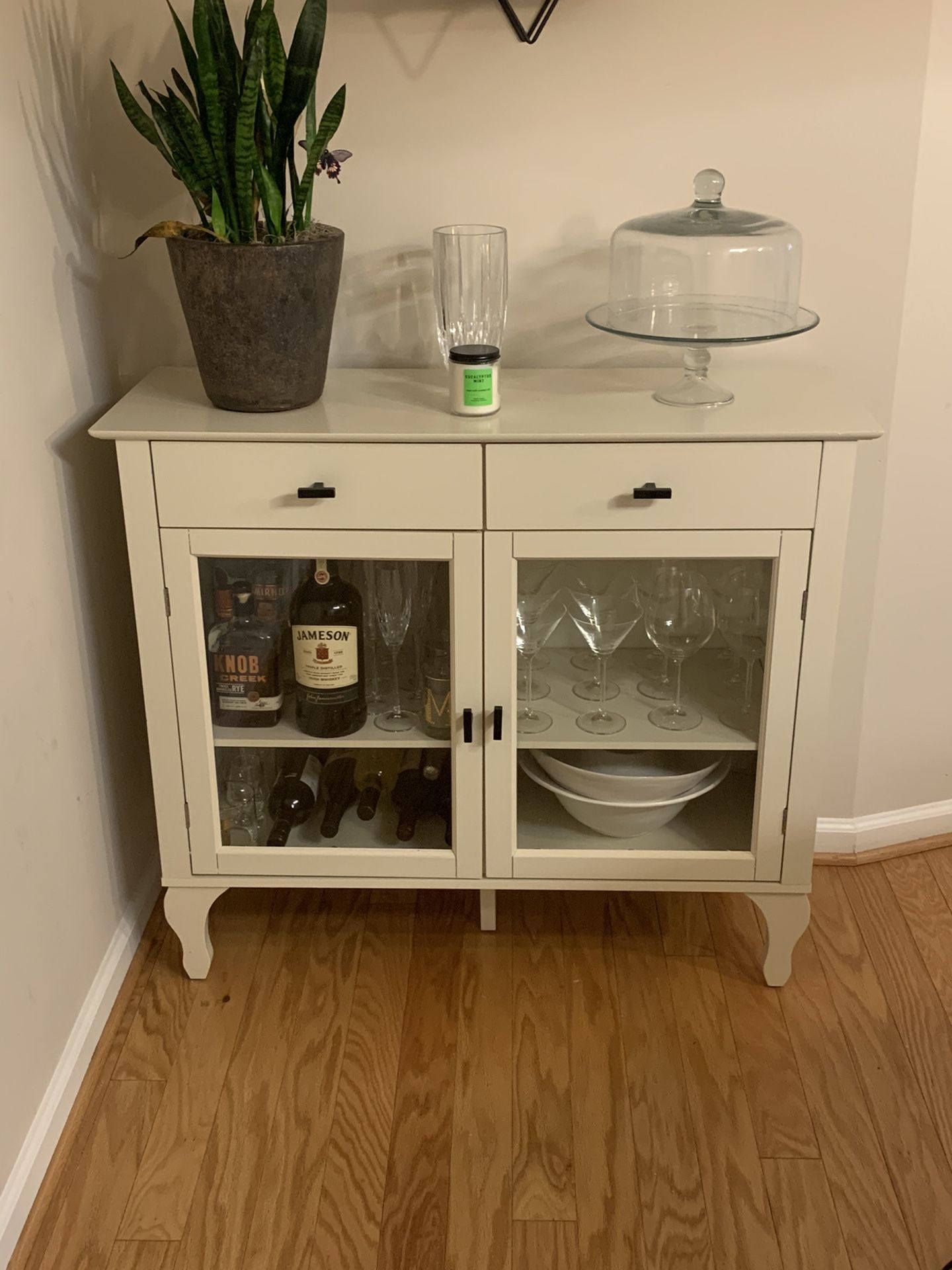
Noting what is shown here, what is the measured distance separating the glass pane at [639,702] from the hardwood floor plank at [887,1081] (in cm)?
31

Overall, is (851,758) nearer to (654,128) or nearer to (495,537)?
(495,537)

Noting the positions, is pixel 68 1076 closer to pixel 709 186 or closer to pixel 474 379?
pixel 474 379

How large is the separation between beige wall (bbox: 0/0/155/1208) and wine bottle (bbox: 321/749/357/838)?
337 millimetres

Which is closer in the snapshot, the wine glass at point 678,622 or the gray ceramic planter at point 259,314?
the gray ceramic planter at point 259,314

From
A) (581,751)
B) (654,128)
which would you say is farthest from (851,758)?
(654,128)

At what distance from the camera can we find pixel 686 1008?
1843 mm

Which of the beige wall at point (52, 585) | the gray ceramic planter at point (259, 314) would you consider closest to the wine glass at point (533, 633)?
the gray ceramic planter at point (259, 314)

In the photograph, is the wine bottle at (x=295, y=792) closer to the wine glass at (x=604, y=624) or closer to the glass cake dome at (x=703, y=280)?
the wine glass at (x=604, y=624)

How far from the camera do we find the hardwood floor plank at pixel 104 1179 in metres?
1.46

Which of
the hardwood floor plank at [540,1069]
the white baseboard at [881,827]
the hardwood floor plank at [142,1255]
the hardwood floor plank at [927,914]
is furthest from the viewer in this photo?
the white baseboard at [881,827]

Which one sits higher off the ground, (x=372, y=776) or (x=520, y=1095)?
(x=372, y=776)

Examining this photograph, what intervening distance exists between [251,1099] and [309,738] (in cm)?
50

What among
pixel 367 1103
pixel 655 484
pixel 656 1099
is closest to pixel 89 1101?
pixel 367 1103

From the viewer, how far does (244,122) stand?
4.85 ft
